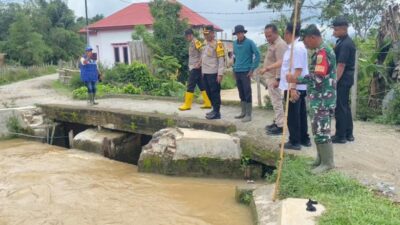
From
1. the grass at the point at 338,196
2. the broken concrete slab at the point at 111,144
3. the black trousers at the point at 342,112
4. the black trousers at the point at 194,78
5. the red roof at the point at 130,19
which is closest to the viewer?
the grass at the point at 338,196

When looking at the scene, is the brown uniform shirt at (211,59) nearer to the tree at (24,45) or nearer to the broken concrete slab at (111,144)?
the broken concrete slab at (111,144)

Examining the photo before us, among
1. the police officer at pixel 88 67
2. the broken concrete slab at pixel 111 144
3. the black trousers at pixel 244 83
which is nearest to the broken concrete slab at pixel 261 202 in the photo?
the black trousers at pixel 244 83

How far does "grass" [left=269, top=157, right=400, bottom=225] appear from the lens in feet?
12.6

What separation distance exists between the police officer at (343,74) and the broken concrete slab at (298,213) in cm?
229

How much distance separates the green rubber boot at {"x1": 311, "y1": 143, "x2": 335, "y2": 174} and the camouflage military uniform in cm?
9

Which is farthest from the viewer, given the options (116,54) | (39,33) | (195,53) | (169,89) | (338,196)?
(39,33)

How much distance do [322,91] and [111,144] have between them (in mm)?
5318

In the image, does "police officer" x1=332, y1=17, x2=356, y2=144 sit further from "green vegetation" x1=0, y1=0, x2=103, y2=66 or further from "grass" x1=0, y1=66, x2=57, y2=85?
"green vegetation" x1=0, y1=0, x2=103, y2=66

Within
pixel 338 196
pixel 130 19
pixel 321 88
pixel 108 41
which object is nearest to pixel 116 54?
pixel 108 41

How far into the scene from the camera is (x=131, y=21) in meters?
30.2

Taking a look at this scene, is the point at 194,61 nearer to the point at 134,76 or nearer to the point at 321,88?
the point at 321,88

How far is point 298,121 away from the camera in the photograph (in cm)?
605

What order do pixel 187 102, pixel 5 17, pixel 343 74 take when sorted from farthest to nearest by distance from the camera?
pixel 5 17 → pixel 187 102 → pixel 343 74

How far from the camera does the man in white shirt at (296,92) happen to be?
18.4 feet
